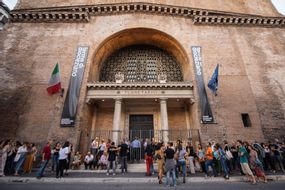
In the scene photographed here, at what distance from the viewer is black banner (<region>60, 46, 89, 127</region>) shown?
9.99 metres

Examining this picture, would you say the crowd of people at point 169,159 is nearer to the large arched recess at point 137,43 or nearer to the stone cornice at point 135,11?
the large arched recess at point 137,43

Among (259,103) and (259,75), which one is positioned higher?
(259,75)

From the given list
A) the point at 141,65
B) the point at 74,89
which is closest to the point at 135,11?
the point at 141,65

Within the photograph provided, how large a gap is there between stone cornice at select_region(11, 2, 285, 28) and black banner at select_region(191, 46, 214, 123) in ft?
11.5

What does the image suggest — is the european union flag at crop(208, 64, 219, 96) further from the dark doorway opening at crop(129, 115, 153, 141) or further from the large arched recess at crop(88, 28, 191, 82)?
the dark doorway opening at crop(129, 115, 153, 141)

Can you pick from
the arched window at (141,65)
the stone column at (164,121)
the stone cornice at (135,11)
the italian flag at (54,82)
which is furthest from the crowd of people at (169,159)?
the stone cornice at (135,11)

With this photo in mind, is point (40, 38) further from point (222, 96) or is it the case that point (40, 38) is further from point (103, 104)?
point (222, 96)

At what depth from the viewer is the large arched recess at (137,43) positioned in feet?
42.1

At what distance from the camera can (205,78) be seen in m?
11.7

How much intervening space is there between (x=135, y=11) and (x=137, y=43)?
2700 millimetres

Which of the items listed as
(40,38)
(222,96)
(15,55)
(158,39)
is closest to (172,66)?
(158,39)

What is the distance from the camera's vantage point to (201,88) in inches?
440

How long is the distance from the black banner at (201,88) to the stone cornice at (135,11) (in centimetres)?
350

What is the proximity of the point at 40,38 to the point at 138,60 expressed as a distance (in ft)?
27.3
